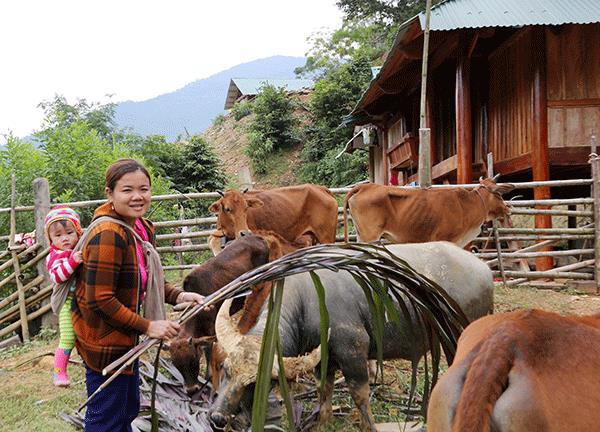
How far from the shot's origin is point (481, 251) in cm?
980

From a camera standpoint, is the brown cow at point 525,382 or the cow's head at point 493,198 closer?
the brown cow at point 525,382

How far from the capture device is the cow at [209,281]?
4668mm

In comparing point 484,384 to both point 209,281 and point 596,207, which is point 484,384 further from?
point 596,207

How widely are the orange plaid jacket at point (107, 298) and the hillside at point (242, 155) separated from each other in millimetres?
22163

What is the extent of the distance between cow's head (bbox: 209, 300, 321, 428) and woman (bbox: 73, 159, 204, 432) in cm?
52

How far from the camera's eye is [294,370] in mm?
3258

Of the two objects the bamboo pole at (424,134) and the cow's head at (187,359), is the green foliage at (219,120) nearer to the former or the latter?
the bamboo pole at (424,134)

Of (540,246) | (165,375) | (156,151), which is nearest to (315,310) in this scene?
(165,375)

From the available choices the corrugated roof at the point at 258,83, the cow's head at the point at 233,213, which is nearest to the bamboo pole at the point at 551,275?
the cow's head at the point at 233,213

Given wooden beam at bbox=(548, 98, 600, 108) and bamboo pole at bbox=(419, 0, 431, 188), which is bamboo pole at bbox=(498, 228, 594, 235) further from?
wooden beam at bbox=(548, 98, 600, 108)

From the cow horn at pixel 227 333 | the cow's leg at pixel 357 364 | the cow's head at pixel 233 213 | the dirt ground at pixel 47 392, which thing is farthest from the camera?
the cow's head at pixel 233 213

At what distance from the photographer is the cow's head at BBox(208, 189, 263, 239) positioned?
7.30 m

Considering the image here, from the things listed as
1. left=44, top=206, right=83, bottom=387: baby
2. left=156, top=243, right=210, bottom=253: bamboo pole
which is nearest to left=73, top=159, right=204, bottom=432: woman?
left=44, top=206, right=83, bottom=387: baby

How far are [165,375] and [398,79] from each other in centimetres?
1098
